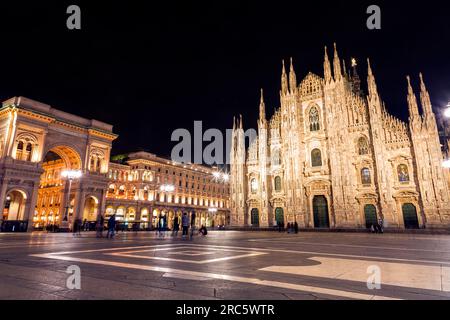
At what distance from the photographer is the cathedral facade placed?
32750 millimetres

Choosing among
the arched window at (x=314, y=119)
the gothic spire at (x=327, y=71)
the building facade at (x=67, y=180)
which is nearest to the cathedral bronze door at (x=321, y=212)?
the arched window at (x=314, y=119)

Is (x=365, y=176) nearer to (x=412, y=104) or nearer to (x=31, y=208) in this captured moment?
(x=412, y=104)

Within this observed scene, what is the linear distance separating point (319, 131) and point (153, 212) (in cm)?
4046

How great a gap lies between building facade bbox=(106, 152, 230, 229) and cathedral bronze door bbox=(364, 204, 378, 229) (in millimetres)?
24584

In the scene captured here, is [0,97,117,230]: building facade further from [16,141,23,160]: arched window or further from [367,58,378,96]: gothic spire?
[367,58,378,96]: gothic spire

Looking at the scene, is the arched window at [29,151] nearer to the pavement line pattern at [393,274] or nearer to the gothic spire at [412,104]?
the pavement line pattern at [393,274]

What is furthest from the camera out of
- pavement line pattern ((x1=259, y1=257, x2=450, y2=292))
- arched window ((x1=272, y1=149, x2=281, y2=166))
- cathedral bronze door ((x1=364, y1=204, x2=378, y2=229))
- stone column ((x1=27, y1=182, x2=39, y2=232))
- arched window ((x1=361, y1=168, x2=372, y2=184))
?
arched window ((x1=272, y1=149, x2=281, y2=166))

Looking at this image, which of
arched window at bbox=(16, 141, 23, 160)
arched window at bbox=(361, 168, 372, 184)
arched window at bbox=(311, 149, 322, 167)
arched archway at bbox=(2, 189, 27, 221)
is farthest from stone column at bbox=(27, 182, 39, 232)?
arched window at bbox=(361, 168, 372, 184)

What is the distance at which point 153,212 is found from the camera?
204 feet

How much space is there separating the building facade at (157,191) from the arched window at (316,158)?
1709cm

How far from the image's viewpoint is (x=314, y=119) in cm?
4262

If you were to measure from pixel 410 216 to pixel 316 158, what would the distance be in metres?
13.8
